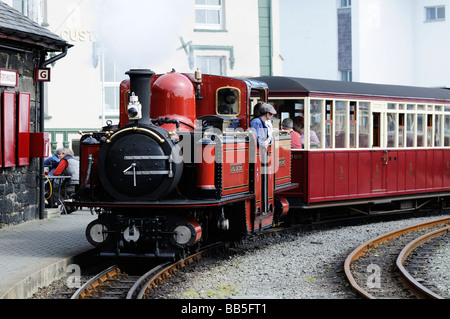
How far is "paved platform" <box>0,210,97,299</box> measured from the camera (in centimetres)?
813

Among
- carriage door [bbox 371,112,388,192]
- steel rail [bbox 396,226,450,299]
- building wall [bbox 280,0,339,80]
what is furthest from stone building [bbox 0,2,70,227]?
building wall [bbox 280,0,339,80]

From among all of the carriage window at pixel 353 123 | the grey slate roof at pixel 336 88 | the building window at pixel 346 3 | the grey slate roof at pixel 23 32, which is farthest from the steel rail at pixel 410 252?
the building window at pixel 346 3

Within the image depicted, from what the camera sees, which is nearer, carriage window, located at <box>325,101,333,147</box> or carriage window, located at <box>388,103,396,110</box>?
carriage window, located at <box>325,101,333,147</box>

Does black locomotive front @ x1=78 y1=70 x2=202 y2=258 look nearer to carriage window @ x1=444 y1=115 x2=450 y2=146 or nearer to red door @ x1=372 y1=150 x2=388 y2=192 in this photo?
red door @ x1=372 y1=150 x2=388 y2=192

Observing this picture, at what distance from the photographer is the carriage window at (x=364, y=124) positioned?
14555 millimetres

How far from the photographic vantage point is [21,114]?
1302 centimetres

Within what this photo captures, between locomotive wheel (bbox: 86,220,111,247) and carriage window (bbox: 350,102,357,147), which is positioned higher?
carriage window (bbox: 350,102,357,147)

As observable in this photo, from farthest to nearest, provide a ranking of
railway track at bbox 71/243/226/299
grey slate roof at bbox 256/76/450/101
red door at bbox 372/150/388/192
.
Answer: red door at bbox 372/150/388/192 → grey slate roof at bbox 256/76/450/101 → railway track at bbox 71/243/226/299

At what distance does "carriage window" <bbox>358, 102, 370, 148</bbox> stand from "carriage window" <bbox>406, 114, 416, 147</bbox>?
4.88ft

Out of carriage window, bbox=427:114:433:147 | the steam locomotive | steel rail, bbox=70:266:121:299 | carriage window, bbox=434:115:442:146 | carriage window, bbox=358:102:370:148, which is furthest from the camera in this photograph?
carriage window, bbox=434:115:442:146

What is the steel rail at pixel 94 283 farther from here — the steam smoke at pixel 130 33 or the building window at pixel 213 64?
the building window at pixel 213 64

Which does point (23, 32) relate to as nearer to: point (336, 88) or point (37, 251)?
point (37, 251)

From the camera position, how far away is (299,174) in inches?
530
